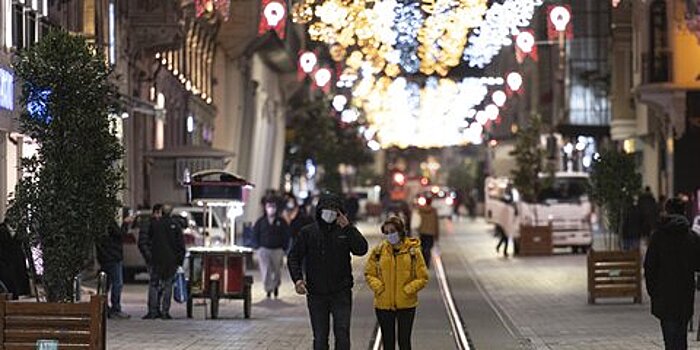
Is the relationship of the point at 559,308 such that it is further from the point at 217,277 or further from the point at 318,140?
the point at 318,140

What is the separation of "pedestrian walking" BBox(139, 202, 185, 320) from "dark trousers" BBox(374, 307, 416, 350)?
31.8ft

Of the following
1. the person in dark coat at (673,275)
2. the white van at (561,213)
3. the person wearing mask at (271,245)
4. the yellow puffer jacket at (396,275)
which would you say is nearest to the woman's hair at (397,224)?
the yellow puffer jacket at (396,275)

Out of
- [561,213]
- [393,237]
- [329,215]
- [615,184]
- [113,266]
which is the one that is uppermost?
[615,184]

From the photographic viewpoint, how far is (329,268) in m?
16.1

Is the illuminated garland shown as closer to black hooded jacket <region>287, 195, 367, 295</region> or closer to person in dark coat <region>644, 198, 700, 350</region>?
person in dark coat <region>644, 198, 700, 350</region>

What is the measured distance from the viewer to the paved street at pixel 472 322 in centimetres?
2188

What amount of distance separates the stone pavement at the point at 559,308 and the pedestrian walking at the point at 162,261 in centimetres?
542

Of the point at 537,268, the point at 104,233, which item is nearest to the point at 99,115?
the point at 104,233

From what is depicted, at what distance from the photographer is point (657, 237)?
16938 mm

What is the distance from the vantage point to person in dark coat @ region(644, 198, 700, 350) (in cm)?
1678

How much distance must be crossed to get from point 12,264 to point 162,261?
584 centimetres

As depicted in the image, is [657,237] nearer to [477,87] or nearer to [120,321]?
[120,321]

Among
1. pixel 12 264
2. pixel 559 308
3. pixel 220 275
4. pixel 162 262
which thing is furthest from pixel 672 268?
pixel 559 308

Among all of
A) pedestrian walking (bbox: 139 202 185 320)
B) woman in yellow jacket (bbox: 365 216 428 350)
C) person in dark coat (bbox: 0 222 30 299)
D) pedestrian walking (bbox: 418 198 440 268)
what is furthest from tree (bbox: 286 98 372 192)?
woman in yellow jacket (bbox: 365 216 428 350)
